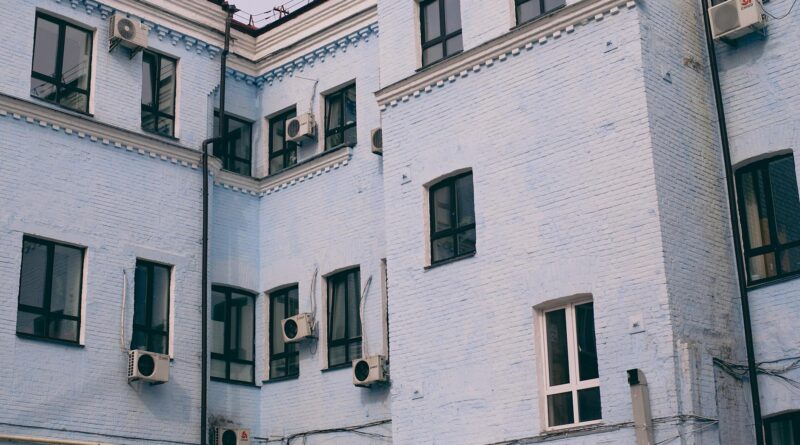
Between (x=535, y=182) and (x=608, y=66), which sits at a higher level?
(x=608, y=66)

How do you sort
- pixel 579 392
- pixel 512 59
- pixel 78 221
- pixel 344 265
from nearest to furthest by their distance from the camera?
pixel 579 392 → pixel 512 59 → pixel 78 221 → pixel 344 265

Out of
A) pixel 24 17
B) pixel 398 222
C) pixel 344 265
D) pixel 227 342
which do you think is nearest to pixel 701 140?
pixel 398 222

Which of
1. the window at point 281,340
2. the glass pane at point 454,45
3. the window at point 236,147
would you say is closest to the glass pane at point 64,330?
the window at point 281,340

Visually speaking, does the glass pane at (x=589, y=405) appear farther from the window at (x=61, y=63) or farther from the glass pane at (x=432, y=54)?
the window at (x=61, y=63)

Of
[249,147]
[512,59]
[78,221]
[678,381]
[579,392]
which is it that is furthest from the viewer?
[249,147]

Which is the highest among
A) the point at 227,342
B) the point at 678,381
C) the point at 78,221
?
the point at 78,221

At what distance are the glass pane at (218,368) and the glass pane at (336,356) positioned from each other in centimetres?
222

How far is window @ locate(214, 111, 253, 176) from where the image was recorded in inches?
958

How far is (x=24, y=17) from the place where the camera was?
21156mm

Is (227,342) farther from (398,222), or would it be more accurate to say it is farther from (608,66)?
(608,66)

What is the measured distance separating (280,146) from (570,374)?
9.81m

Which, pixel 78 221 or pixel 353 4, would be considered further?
pixel 353 4

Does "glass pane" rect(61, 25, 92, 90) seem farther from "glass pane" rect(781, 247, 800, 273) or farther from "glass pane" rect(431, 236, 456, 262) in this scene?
"glass pane" rect(781, 247, 800, 273)

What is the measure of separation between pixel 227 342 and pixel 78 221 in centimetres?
398
